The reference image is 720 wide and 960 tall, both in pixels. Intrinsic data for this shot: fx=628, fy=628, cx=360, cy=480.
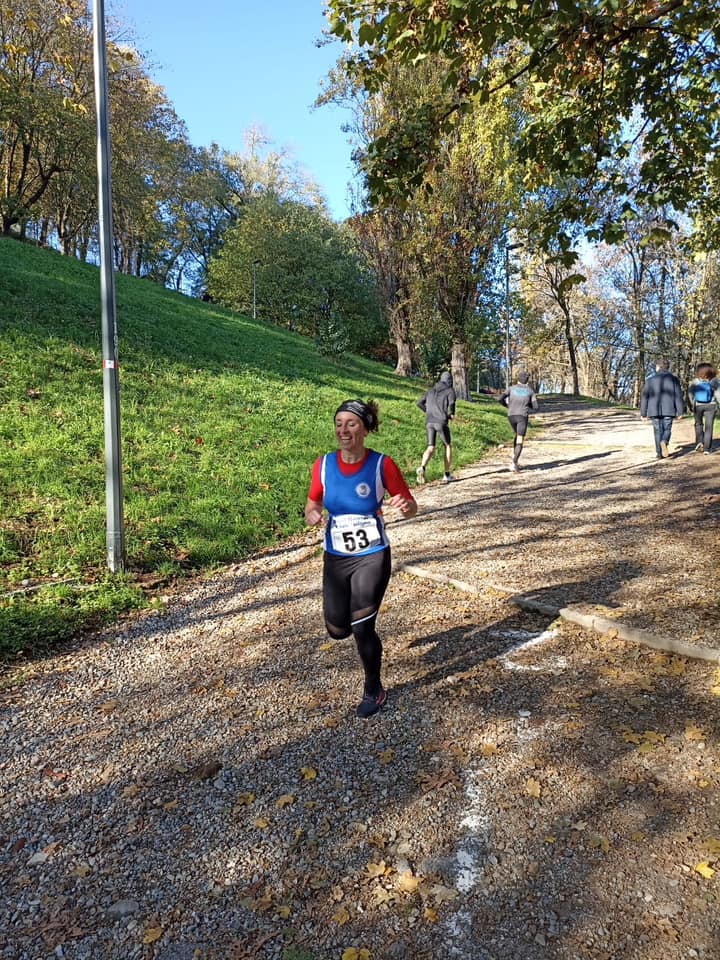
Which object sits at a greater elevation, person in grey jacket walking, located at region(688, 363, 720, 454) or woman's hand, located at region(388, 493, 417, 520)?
person in grey jacket walking, located at region(688, 363, 720, 454)

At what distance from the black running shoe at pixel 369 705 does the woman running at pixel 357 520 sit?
26 centimetres

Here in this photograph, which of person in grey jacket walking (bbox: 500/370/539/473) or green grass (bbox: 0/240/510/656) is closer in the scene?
green grass (bbox: 0/240/510/656)

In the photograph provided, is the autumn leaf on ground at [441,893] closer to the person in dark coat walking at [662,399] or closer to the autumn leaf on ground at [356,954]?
the autumn leaf on ground at [356,954]

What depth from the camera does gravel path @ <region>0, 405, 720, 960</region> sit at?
8.68ft

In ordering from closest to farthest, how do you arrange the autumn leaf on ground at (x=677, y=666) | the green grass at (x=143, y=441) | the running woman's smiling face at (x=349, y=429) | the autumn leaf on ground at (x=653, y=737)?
the autumn leaf on ground at (x=653, y=737) < the running woman's smiling face at (x=349, y=429) < the autumn leaf on ground at (x=677, y=666) < the green grass at (x=143, y=441)

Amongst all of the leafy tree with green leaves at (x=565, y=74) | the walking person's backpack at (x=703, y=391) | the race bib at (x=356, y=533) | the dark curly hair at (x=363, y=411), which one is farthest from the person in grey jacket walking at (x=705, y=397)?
the race bib at (x=356, y=533)

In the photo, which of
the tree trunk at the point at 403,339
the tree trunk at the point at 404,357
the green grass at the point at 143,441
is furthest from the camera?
the tree trunk at the point at 404,357

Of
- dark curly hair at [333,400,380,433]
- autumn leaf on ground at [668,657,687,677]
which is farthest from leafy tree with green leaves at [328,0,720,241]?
autumn leaf on ground at [668,657,687,677]

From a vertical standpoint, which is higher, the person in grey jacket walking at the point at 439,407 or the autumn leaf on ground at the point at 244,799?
the person in grey jacket walking at the point at 439,407

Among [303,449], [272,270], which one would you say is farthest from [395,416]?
[272,270]

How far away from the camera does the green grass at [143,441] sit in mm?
6963

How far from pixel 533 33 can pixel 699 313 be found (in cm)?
2901

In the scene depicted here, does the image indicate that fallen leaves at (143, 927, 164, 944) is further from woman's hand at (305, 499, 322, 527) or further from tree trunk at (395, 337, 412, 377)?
tree trunk at (395, 337, 412, 377)

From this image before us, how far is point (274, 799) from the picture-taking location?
3.47 meters
